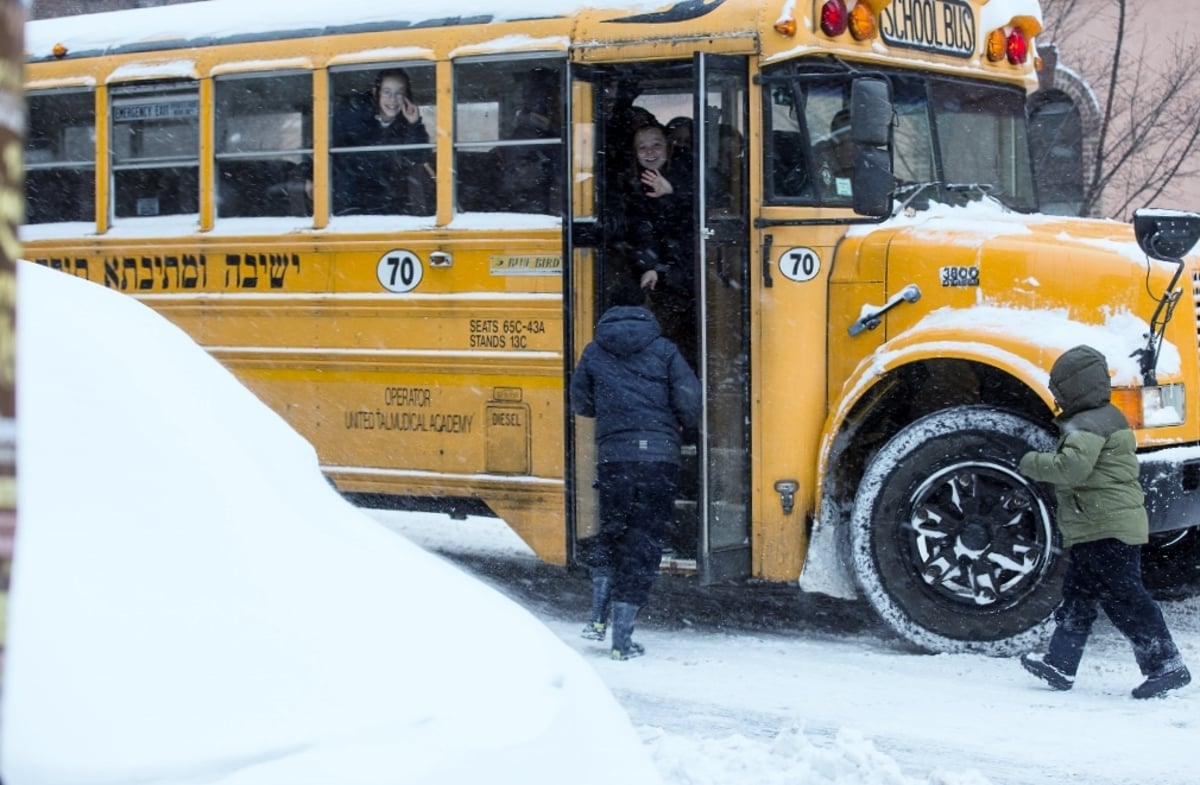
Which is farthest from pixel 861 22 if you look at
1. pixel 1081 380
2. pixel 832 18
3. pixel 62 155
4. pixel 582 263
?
pixel 62 155

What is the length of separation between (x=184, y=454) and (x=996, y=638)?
4.37 m

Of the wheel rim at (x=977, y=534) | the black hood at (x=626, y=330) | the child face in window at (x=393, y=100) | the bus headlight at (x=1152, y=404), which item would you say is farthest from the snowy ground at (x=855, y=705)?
the child face in window at (x=393, y=100)

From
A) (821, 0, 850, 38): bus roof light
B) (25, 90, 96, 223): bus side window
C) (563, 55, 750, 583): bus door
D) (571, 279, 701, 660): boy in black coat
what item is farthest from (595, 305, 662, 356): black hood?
(25, 90, 96, 223): bus side window

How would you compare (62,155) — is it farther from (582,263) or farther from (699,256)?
(699,256)

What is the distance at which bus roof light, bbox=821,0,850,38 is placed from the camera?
6.62 m

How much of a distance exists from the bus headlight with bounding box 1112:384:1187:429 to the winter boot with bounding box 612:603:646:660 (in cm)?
193

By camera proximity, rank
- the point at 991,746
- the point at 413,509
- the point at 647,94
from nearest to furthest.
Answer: the point at 991,746 → the point at 647,94 → the point at 413,509

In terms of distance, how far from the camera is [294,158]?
765 cm

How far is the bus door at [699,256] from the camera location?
6.59 m

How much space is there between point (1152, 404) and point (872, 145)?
1374 millimetres

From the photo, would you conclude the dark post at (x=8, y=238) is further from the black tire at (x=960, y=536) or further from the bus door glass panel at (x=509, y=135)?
the bus door glass panel at (x=509, y=135)

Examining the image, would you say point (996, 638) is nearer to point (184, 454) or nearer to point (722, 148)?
point (722, 148)

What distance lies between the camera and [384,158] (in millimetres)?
7402

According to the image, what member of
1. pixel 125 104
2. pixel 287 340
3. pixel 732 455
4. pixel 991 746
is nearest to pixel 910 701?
pixel 991 746
